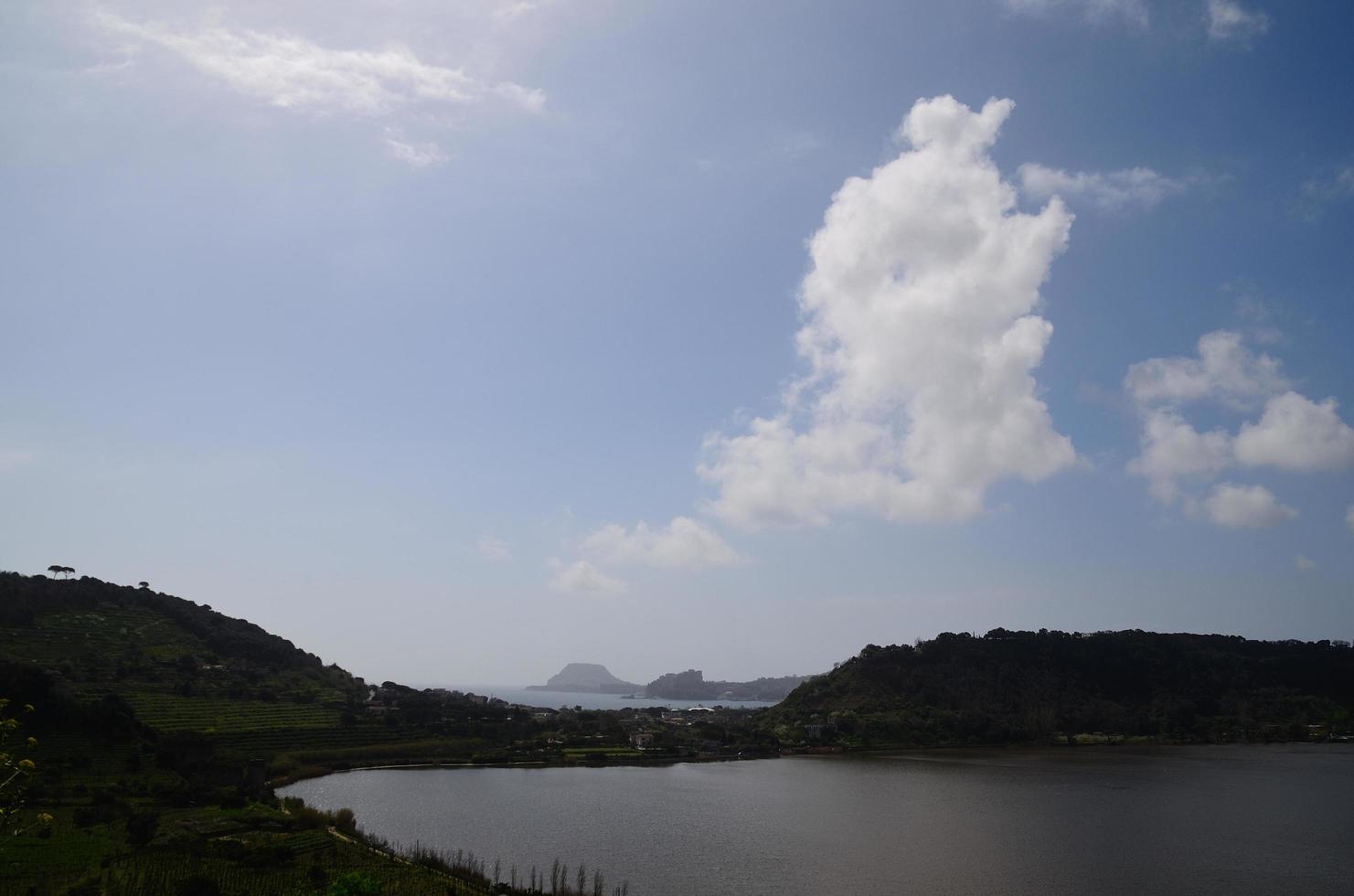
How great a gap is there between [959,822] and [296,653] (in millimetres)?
99036

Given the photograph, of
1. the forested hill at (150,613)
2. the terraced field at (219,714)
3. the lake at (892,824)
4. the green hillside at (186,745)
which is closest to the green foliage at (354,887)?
the green hillside at (186,745)

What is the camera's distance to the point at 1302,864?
47.8 meters

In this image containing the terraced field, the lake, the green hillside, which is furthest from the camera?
the terraced field

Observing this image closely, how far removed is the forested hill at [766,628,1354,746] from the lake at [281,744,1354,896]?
34.2 meters

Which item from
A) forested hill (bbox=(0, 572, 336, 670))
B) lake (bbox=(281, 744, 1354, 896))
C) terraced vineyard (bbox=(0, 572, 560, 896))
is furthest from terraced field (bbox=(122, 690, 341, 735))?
forested hill (bbox=(0, 572, 336, 670))

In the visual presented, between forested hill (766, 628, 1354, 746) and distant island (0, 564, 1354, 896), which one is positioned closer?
distant island (0, 564, 1354, 896)

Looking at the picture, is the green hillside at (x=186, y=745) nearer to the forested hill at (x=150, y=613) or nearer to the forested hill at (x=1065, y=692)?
the forested hill at (x=150, y=613)

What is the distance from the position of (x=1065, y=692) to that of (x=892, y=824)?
327 feet

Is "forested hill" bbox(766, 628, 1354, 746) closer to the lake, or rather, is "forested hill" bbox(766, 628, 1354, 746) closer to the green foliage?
the lake

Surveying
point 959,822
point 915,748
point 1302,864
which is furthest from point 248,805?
point 915,748

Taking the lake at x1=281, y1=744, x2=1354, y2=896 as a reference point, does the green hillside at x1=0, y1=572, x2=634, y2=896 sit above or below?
above

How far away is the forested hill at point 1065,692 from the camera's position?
12812 centimetres

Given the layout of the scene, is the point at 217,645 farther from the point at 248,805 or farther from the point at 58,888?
the point at 58,888

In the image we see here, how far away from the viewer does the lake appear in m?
43.4
